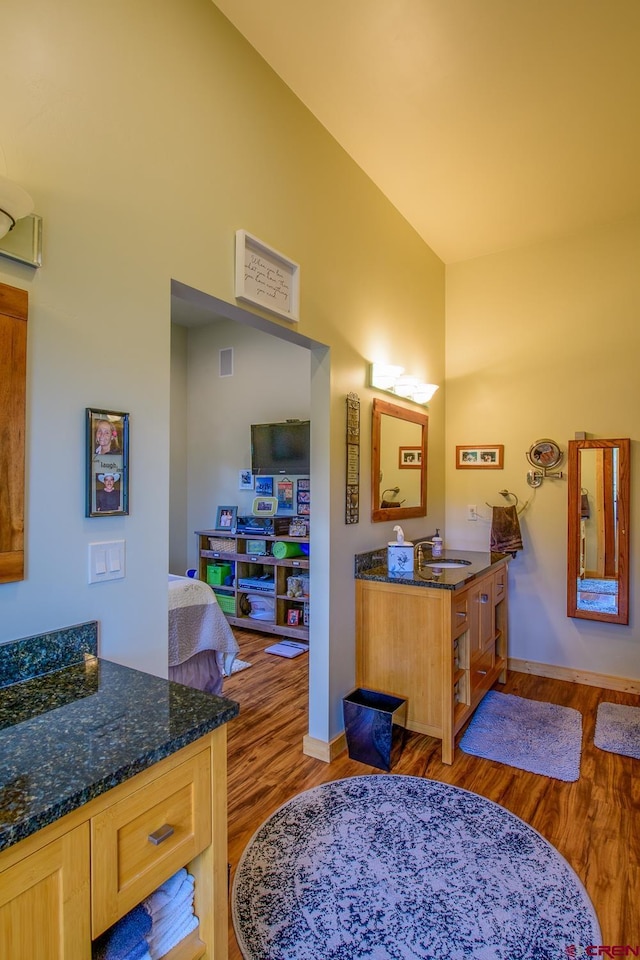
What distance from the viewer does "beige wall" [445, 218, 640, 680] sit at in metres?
3.45

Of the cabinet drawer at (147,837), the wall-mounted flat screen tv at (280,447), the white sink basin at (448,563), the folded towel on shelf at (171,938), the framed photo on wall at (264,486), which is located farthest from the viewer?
the framed photo on wall at (264,486)

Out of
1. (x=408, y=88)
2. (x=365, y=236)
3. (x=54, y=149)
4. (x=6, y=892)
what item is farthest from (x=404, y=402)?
(x=6, y=892)

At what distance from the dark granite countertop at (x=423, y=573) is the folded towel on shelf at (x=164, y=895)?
1730 mm

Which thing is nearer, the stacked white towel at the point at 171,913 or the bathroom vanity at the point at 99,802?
the bathroom vanity at the point at 99,802

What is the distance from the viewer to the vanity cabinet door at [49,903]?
747mm

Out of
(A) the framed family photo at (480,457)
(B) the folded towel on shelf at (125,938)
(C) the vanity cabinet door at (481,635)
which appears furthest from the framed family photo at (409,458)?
(B) the folded towel on shelf at (125,938)

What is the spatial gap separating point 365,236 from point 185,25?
55.5 inches

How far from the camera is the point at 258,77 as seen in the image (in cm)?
212

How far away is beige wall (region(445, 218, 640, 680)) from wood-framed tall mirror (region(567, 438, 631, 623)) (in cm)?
7

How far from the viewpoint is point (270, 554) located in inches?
189

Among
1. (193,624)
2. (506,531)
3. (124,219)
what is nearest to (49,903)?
(124,219)

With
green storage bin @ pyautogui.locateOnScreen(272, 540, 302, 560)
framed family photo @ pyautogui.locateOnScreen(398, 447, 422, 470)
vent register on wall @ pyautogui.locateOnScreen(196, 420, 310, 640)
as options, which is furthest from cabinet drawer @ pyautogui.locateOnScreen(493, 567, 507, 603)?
green storage bin @ pyautogui.locateOnScreen(272, 540, 302, 560)

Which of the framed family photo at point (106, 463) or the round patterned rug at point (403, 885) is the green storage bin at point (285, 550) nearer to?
the round patterned rug at point (403, 885)

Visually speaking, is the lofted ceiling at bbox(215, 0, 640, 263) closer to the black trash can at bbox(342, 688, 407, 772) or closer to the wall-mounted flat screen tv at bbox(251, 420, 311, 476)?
the wall-mounted flat screen tv at bbox(251, 420, 311, 476)
